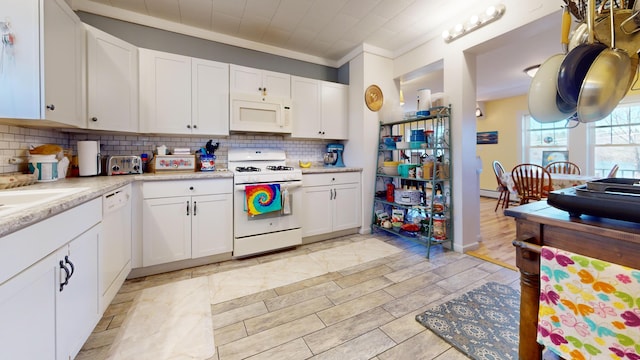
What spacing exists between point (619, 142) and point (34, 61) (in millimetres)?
7607

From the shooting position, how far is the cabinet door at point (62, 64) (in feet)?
5.23

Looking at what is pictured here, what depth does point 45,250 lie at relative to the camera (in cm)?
99

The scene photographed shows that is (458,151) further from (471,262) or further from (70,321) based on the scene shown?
(70,321)

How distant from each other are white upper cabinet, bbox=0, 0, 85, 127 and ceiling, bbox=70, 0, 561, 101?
3.48 ft

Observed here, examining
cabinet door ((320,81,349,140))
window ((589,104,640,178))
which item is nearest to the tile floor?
cabinet door ((320,81,349,140))

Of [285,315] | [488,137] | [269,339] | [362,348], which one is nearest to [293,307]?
[285,315]

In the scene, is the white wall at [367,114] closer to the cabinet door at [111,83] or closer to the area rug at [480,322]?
the area rug at [480,322]

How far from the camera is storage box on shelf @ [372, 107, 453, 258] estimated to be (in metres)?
2.86

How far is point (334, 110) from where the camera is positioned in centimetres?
363

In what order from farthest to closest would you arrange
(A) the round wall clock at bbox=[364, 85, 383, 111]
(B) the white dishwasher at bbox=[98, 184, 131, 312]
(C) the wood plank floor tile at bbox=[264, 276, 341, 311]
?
(A) the round wall clock at bbox=[364, 85, 383, 111]
(C) the wood plank floor tile at bbox=[264, 276, 341, 311]
(B) the white dishwasher at bbox=[98, 184, 131, 312]

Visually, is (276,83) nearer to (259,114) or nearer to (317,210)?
(259,114)

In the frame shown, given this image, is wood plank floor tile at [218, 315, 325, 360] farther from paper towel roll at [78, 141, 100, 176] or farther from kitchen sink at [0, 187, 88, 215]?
paper towel roll at [78, 141, 100, 176]

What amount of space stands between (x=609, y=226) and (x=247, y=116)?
2918 millimetres

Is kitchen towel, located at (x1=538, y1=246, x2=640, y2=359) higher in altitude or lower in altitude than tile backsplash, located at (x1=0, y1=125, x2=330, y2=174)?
lower
